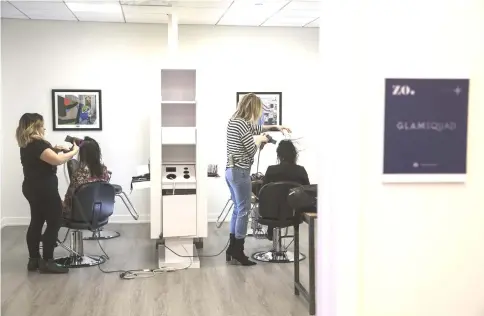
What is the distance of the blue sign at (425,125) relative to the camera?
81.9 inches

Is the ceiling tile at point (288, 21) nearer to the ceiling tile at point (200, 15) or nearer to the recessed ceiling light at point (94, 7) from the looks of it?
the ceiling tile at point (200, 15)

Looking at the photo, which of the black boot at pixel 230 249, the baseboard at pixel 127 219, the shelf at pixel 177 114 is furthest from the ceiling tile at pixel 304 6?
the baseboard at pixel 127 219

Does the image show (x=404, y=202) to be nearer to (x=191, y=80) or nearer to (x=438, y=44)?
(x=438, y=44)

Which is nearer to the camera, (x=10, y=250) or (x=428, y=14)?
(x=428, y=14)

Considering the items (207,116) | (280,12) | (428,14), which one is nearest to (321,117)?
(428,14)

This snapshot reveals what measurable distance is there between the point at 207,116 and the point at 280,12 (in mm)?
1979

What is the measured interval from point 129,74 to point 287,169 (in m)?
3.05

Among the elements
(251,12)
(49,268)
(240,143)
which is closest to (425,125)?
(240,143)

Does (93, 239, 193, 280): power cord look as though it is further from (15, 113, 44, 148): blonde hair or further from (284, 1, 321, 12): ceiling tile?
(284, 1, 321, 12): ceiling tile

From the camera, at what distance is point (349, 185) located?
2098mm

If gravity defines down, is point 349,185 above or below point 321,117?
below

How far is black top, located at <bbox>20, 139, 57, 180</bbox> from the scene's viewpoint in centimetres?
463

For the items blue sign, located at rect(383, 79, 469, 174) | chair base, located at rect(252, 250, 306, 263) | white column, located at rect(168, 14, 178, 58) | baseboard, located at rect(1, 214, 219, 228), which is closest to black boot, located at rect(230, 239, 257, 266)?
chair base, located at rect(252, 250, 306, 263)

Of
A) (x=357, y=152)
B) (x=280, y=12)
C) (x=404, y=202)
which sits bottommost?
(x=404, y=202)
